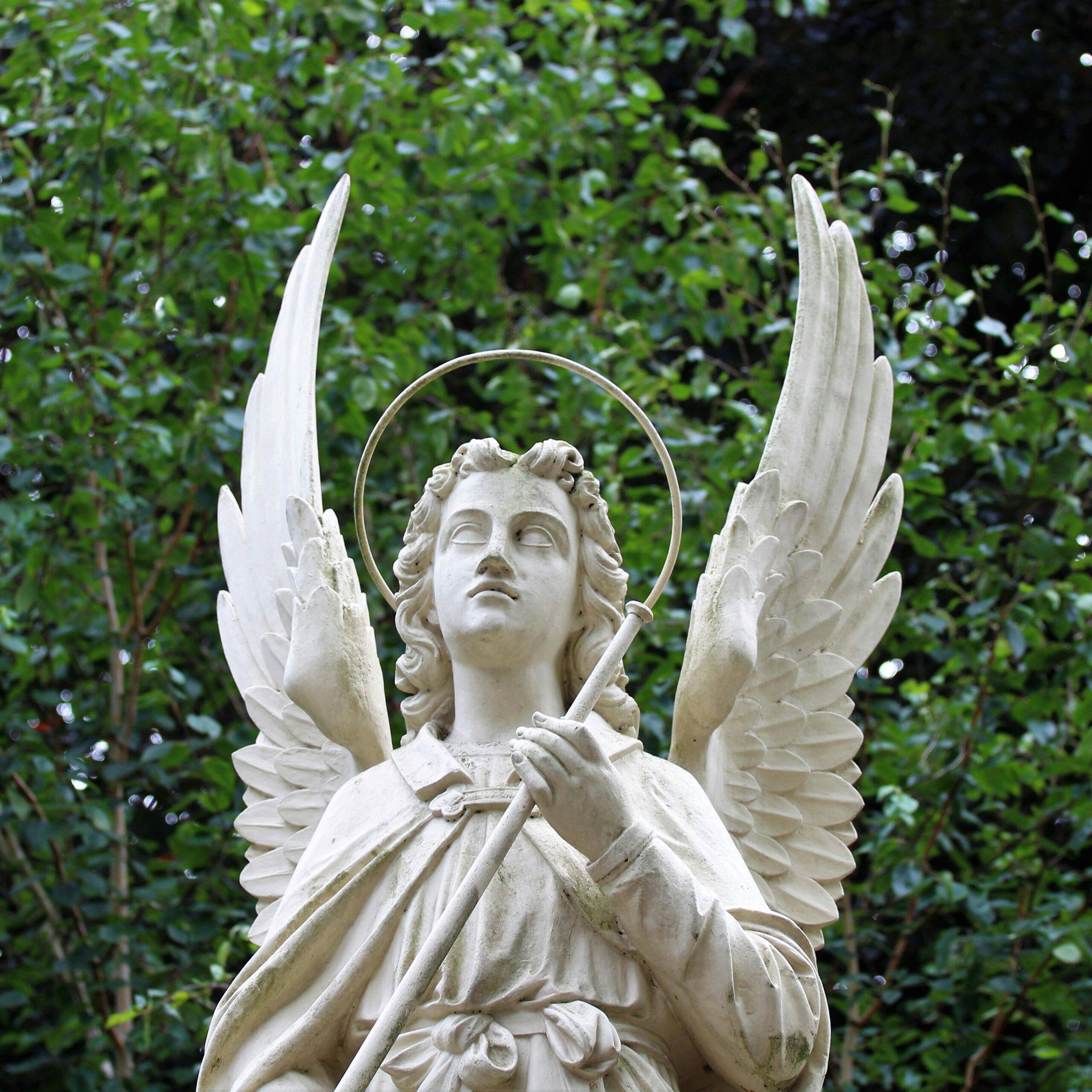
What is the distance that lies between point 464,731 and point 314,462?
1.06 metres

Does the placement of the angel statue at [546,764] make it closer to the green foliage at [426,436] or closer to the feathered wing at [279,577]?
the feathered wing at [279,577]

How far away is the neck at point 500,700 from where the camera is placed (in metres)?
4.79

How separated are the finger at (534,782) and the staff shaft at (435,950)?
18 millimetres

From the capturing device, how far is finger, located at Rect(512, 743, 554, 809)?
4074mm

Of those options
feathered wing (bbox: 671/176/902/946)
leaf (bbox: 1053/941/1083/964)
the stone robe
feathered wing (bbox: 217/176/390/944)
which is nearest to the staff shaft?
the stone robe

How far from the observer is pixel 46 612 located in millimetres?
8328

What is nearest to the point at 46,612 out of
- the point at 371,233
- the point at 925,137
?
the point at 371,233

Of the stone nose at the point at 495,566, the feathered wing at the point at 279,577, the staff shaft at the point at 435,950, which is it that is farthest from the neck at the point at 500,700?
the staff shaft at the point at 435,950

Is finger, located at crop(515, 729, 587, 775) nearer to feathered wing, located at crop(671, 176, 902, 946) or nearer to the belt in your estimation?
the belt

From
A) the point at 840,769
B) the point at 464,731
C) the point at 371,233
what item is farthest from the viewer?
the point at 371,233

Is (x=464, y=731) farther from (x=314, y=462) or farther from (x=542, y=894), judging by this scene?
(x=314, y=462)

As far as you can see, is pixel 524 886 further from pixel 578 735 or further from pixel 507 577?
pixel 507 577

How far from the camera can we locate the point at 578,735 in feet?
13.5

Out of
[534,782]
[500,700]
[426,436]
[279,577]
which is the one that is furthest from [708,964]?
[426,436]
